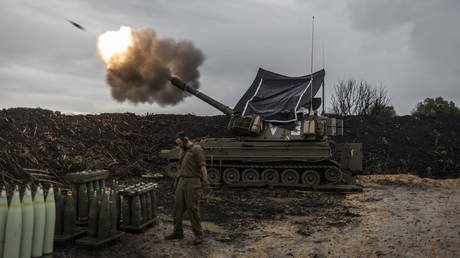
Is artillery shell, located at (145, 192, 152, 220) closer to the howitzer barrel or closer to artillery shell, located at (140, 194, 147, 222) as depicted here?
artillery shell, located at (140, 194, 147, 222)

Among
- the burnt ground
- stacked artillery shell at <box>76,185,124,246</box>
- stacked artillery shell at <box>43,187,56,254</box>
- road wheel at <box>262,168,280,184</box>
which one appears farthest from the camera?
road wheel at <box>262,168,280,184</box>

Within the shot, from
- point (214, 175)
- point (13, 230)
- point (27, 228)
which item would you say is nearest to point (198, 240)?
point (27, 228)

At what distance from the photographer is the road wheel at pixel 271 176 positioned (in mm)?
13984

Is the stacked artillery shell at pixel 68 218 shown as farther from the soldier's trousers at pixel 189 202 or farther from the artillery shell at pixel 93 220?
the soldier's trousers at pixel 189 202

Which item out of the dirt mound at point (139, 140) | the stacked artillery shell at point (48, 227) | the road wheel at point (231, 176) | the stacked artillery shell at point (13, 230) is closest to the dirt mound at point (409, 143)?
the dirt mound at point (139, 140)

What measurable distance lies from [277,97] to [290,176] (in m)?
3.34

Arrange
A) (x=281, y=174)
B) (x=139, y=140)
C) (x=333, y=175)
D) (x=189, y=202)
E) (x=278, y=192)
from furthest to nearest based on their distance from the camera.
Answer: (x=139, y=140)
(x=281, y=174)
(x=333, y=175)
(x=278, y=192)
(x=189, y=202)

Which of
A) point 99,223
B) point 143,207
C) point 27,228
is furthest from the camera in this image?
point 143,207

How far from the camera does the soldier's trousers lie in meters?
7.12

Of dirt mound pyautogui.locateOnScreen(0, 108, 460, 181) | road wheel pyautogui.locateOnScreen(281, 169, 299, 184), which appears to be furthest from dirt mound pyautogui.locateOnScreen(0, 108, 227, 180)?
road wheel pyautogui.locateOnScreen(281, 169, 299, 184)

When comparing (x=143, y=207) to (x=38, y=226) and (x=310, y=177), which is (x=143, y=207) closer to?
(x=38, y=226)

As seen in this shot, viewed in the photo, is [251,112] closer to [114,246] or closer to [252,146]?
[252,146]

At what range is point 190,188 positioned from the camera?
7.18 meters

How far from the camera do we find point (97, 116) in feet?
68.8
